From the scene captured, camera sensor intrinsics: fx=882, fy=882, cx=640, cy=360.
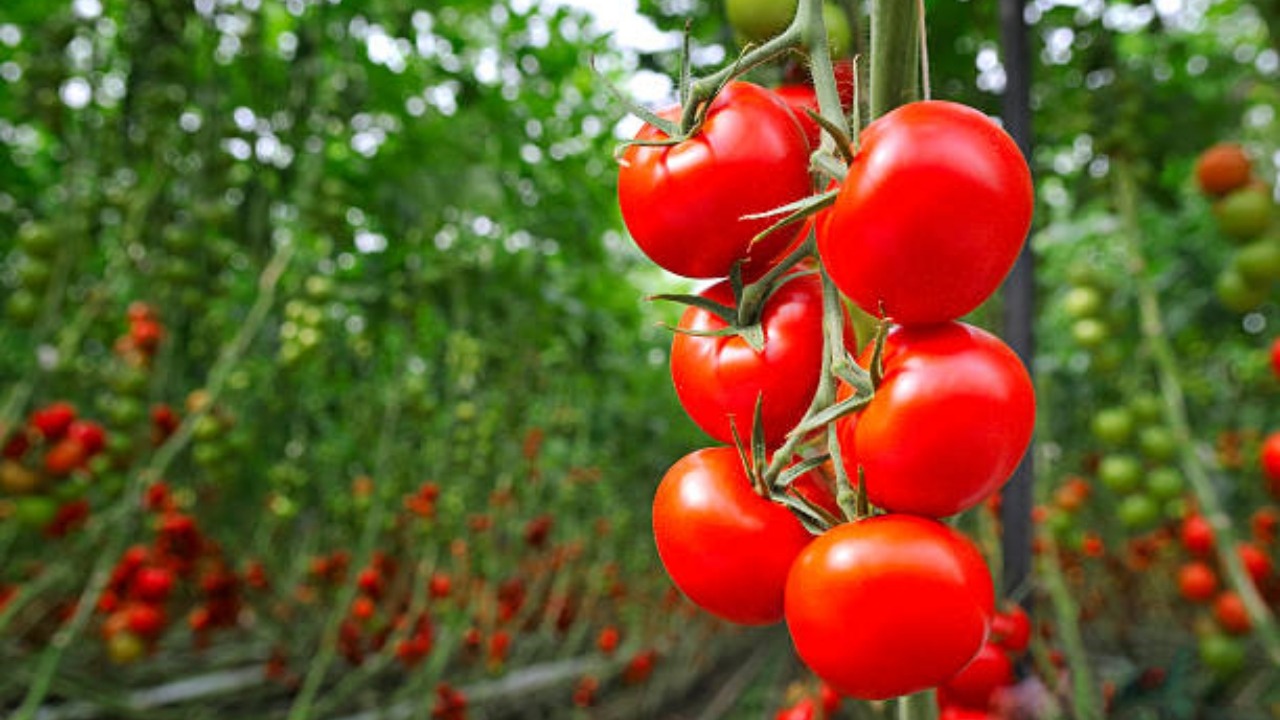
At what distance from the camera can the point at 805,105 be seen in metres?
0.45

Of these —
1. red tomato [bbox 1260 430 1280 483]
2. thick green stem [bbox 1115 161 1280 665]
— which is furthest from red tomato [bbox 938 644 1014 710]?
thick green stem [bbox 1115 161 1280 665]

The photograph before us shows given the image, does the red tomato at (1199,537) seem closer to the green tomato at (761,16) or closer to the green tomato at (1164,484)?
the green tomato at (1164,484)

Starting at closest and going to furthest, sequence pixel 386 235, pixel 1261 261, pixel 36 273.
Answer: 1. pixel 1261 261
2. pixel 36 273
3. pixel 386 235

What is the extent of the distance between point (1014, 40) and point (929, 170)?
20.6 inches

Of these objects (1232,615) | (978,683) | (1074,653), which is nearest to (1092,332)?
(1232,615)

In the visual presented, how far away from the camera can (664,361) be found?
4.05m

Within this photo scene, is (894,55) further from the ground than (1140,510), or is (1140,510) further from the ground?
(894,55)

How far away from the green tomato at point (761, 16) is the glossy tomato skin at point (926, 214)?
6.1 inches

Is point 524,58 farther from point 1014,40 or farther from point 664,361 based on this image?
point 664,361

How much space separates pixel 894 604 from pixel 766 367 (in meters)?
0.12

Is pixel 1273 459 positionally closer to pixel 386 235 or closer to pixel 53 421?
pixel 53 421

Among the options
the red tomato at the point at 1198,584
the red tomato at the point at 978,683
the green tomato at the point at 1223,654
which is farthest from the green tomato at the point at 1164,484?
the red tomato at the point at 978,683

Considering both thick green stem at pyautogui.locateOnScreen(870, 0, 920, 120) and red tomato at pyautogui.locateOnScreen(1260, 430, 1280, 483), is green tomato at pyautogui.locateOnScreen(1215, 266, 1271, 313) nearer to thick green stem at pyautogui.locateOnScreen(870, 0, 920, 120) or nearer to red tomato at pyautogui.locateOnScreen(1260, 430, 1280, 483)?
red tomato at pyautogui.locateOnScreen(1260, 430, 1280, 483)

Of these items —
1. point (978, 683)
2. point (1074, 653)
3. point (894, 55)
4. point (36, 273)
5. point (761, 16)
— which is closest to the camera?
point (894, 55)
